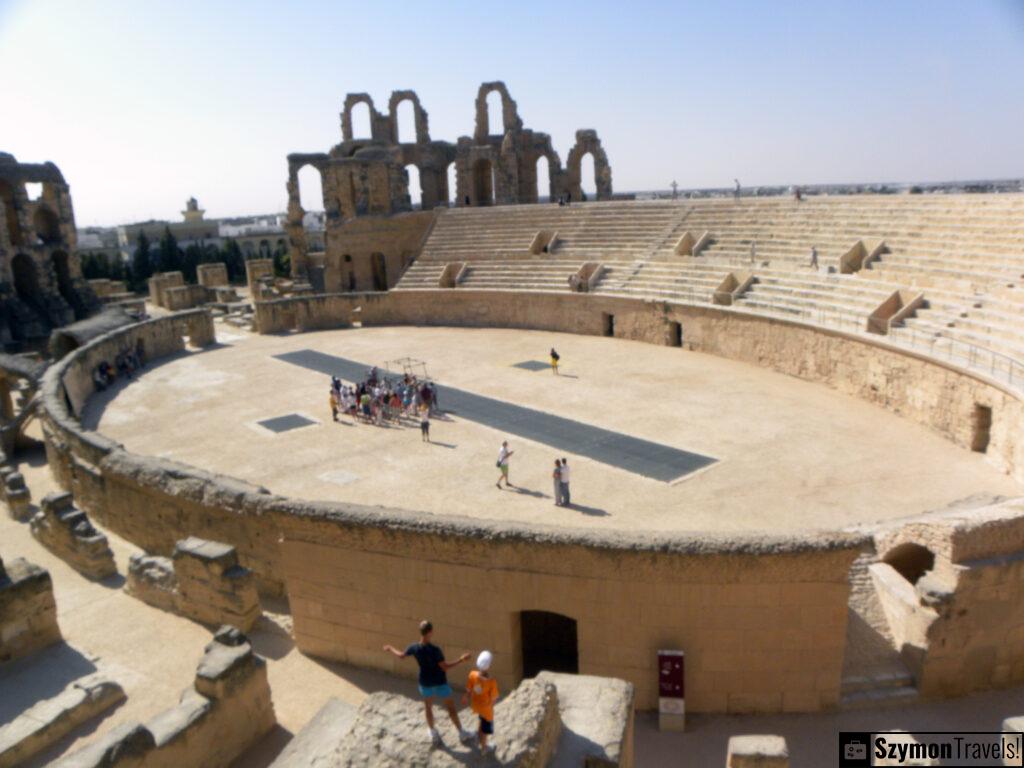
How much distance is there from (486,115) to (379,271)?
10.2 meters

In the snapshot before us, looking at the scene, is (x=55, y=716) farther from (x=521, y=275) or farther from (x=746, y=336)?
(x=521, y=275)

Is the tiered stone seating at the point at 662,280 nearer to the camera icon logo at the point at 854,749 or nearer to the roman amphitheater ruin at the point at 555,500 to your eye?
the roman amphitheater ruin at the point at 555,500

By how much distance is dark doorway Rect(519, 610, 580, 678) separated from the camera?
8.19 metres

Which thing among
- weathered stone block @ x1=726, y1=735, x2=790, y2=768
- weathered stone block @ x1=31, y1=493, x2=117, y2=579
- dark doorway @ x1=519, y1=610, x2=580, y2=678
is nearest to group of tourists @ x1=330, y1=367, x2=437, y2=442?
weathered stone block @ x1=31, y1=493, x2=117, y2=579

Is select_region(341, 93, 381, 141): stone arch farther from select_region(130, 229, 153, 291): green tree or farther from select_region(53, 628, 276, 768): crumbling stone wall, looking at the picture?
select_region(53, 628, 276, 768): crumbling stone wall

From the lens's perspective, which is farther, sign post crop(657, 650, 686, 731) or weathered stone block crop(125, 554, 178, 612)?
weathered stone block crop(125, 554, 178, 612)

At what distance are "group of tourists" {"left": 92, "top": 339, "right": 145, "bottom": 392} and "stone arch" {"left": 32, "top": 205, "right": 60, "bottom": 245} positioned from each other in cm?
1490

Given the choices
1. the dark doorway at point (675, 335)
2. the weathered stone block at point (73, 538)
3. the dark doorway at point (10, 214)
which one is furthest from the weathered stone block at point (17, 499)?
the dark doorway at point (10, 214)

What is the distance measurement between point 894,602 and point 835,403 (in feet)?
30.8

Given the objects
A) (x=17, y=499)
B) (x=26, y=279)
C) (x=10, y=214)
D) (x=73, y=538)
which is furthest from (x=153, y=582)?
(x=10, y=214)

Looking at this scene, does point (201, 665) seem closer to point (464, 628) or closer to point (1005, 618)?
point (464, 628)

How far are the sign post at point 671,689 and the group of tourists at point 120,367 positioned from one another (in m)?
19.7

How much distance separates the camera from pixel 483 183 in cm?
3828

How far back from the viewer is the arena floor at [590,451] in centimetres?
1191
